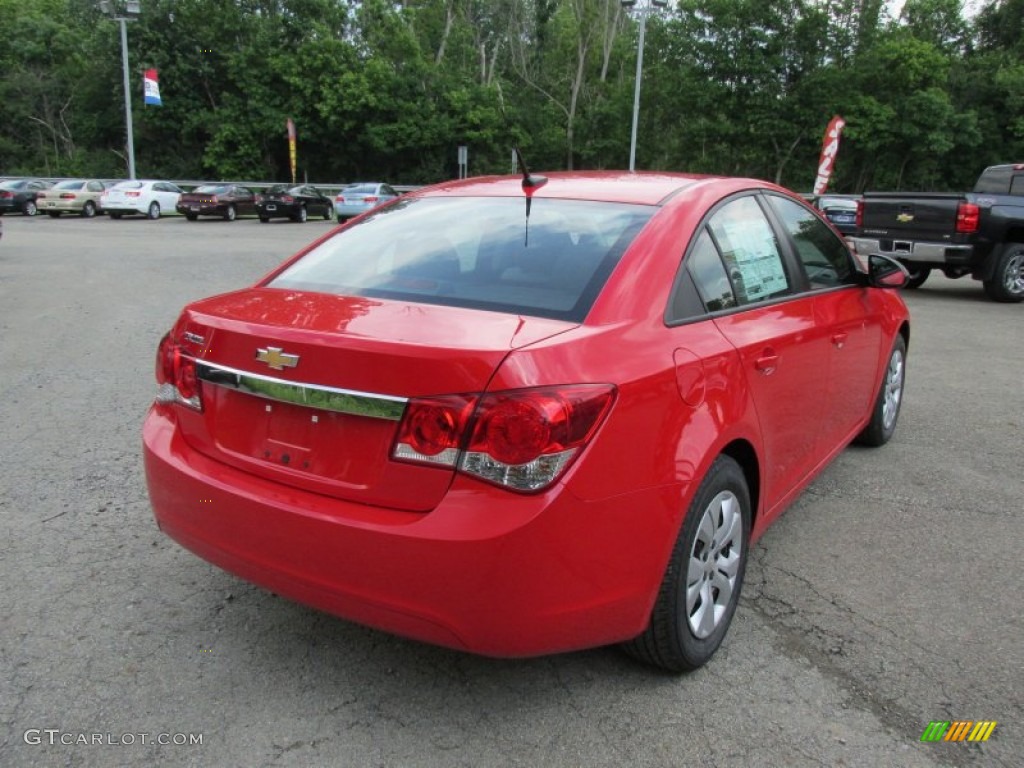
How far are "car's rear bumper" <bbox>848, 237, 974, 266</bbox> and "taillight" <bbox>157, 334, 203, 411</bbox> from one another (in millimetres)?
10800

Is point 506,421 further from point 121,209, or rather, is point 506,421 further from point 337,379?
point 121,209

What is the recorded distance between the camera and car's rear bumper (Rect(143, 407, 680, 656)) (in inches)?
84.1

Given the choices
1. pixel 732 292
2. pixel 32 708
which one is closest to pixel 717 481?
pixel 732 292

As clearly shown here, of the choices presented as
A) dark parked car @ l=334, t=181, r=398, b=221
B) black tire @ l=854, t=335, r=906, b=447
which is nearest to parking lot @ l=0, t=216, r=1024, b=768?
black tire @ l=854, t=335, r=906, b=447

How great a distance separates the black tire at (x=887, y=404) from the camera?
16.3ft

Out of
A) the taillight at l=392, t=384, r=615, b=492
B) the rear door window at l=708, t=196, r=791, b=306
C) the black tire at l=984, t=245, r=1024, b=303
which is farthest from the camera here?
the black tire at l=984, t=245, r=1024, b=303

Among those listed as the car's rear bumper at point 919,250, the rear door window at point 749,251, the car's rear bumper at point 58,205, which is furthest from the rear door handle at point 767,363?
the car's rear bumper at point 58,205

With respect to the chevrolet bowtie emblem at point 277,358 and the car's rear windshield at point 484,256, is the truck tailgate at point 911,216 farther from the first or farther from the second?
the chevrolet bowtie emblem at point 277,358

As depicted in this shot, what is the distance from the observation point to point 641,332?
2504mm

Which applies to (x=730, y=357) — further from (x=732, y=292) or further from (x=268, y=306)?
(x=268, y=306)

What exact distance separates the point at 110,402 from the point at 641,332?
4651mm

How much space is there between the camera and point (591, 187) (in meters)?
3.32

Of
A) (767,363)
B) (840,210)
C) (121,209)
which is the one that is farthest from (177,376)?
(121,209)

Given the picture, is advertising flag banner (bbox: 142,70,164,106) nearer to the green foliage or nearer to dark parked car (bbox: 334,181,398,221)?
dark parked car (bbox: 334,181,398,221)
